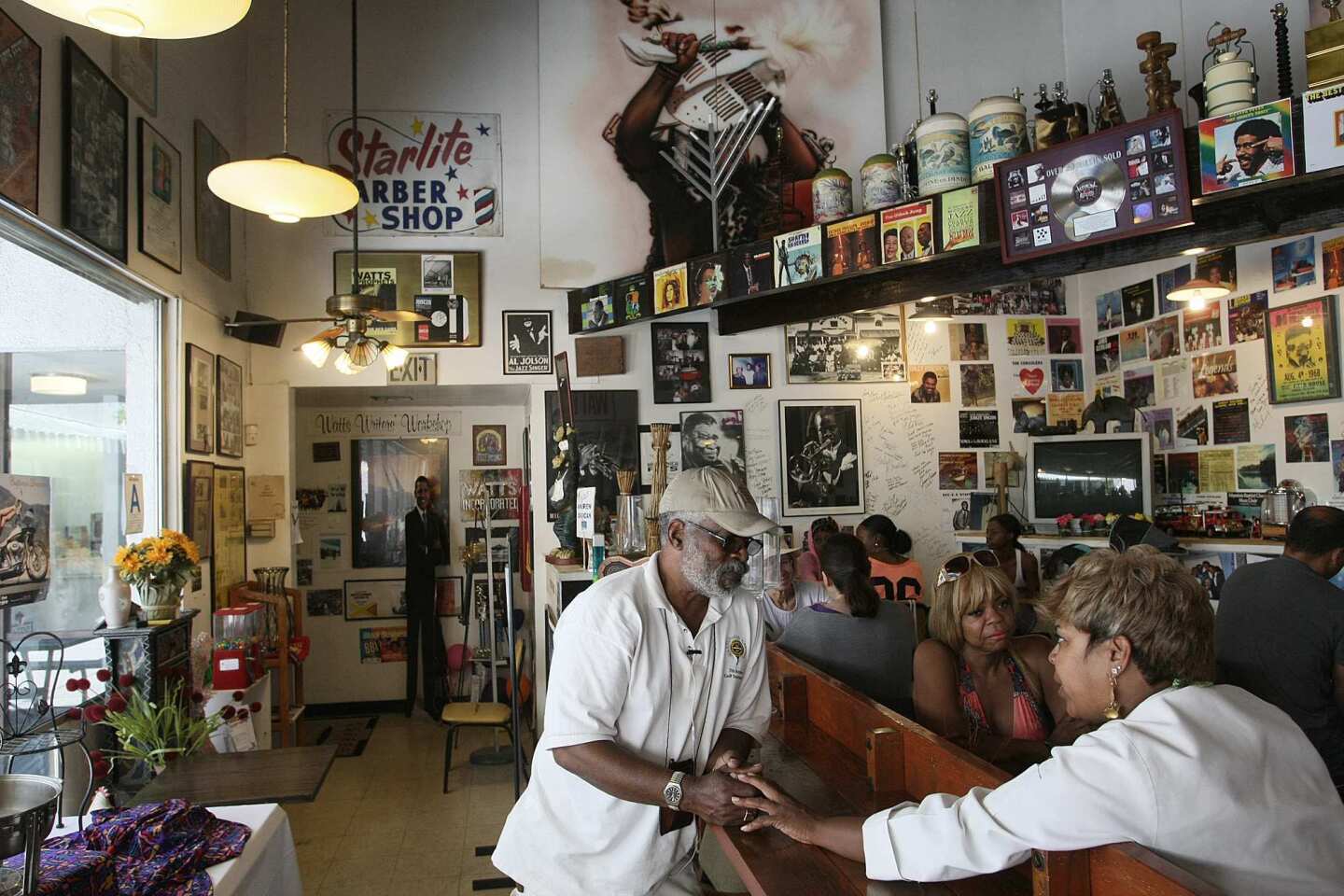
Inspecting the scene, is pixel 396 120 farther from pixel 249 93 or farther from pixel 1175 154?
pixel 1175 154

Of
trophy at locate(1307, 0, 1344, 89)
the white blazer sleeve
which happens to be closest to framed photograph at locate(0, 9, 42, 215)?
the white blazer sleeve

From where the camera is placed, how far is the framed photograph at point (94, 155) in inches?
139

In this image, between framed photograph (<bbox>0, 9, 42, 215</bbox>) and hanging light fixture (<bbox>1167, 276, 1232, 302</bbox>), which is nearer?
framed photograph (<bbox>0, 9, 42, 215</bbox>)

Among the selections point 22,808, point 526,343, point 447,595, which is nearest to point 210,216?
point 526,343

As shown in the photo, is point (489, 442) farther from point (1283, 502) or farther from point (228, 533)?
point (1283, 502)

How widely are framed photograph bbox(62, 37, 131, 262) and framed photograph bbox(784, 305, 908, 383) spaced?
3.87m

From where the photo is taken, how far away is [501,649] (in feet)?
23.4

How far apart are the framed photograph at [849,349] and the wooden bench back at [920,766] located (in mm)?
2835

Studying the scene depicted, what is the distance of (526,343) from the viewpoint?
5926 mm

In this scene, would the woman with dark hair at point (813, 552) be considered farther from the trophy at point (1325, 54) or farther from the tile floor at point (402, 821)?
the trophy at point (1325, 54)

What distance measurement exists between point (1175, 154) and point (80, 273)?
4.59 metres

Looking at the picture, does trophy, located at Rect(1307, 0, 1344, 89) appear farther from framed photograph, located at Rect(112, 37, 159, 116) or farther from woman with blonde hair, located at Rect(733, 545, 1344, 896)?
framed photograph, located at Rect(112, 37, 159, 116)

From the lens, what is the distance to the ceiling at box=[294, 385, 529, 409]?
6.27 m

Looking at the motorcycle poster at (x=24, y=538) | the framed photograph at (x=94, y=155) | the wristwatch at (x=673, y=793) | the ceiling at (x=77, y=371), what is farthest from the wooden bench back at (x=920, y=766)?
the framed photograph at (x=94, y=155)
